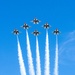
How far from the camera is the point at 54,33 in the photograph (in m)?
164

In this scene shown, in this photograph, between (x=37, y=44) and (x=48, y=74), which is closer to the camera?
(x=48, y=74)

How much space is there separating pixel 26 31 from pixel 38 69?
83.9 feet

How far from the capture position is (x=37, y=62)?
154125 millimetres

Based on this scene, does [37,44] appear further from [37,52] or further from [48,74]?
[48,74]

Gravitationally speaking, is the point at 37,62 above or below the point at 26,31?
below

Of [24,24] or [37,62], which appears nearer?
[37,62]

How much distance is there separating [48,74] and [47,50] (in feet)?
53.6

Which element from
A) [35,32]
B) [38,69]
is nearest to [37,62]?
[38,69]

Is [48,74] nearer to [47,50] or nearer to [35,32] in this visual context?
[47,50]

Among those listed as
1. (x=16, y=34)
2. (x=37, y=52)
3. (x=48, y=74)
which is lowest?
(x=48, y=74)

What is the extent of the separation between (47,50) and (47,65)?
9549mm

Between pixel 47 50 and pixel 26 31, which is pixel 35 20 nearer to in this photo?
pixel 26 31

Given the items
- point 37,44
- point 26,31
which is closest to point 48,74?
point 37,44

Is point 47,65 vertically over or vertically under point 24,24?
under
